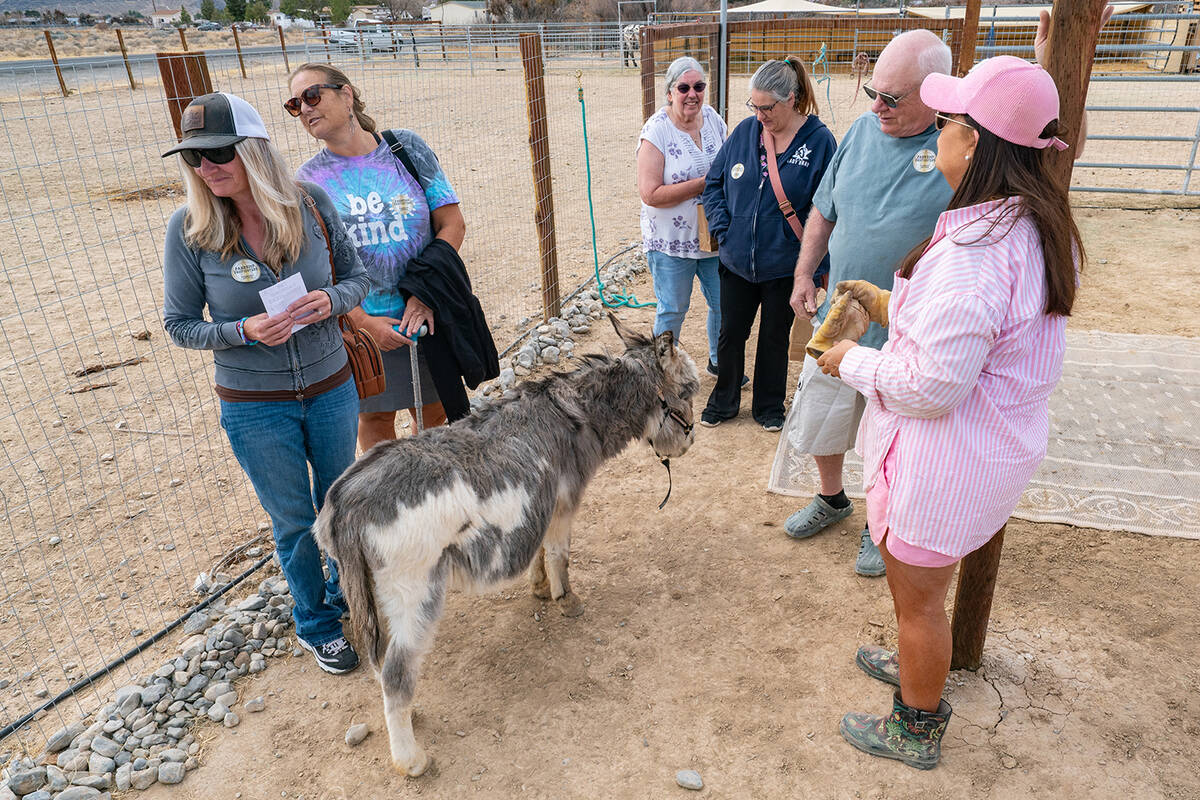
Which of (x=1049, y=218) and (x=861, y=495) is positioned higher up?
(x=1049, y=218)

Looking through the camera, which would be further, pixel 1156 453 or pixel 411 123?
pixel 411 123

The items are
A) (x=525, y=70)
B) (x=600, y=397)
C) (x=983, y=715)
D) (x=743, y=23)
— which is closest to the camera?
(x=983, y=715)

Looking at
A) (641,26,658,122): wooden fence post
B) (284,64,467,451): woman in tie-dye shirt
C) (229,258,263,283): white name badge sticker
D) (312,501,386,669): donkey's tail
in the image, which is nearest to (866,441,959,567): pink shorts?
(312,501,386,669): donkey's tail

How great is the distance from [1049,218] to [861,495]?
2889 mm

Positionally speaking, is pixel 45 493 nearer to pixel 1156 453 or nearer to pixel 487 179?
pixel 1156 453

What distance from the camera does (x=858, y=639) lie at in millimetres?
3363

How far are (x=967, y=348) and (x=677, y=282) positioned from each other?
3.53m

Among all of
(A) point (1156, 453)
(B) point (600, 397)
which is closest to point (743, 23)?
(A) point (1156, 453)

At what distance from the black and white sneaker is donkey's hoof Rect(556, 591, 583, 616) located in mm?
995

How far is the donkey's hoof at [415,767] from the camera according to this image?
108 inches

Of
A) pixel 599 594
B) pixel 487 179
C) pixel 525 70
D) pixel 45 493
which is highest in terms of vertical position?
pixel 525 70

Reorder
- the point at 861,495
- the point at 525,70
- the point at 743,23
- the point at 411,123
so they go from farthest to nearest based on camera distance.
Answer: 1. the point at 411,123
2. the point at 743,23
3. the point at 525,70
4. the point at 861,495

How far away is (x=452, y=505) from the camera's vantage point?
2586 mm

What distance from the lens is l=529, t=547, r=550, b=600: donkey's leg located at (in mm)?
3635
